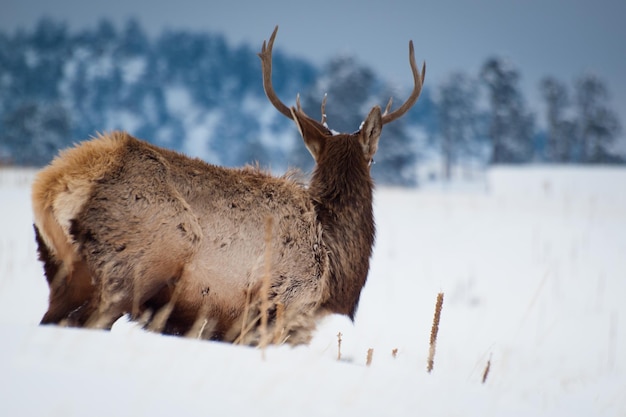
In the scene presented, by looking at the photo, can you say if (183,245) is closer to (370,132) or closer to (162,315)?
(162,315)

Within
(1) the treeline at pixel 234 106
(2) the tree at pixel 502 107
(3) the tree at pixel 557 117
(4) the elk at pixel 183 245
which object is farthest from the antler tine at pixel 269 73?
(3) the tree at pixel 557 117

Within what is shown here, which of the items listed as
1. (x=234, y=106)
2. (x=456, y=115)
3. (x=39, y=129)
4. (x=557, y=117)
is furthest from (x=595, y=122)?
(x=234, y=106)

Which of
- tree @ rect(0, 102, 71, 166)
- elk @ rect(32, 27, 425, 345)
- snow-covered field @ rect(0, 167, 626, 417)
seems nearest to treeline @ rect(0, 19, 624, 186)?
tree @ rect(0, 102, 71, 166)

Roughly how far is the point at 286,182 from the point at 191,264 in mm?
1152

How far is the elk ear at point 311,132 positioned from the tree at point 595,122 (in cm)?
4804

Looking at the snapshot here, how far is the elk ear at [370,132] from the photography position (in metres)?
4.69

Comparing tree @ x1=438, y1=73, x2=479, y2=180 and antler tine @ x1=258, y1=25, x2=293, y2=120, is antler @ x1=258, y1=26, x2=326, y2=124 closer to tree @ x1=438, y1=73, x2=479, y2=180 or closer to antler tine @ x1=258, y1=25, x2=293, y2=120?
antler tine @ x1=258, y1=25, x2=293, y2=120

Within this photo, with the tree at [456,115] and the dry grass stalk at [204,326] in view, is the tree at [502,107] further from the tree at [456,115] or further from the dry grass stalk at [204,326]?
the dry grass stalk at [204,326]

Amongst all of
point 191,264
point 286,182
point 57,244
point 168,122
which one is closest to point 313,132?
point 286,182

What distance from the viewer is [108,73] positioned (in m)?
92.6

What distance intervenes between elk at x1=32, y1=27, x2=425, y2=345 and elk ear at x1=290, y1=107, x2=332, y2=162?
0.48 m

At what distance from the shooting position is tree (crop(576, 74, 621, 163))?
47.0m

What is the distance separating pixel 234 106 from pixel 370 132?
9479cm

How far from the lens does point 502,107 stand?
157 feet
